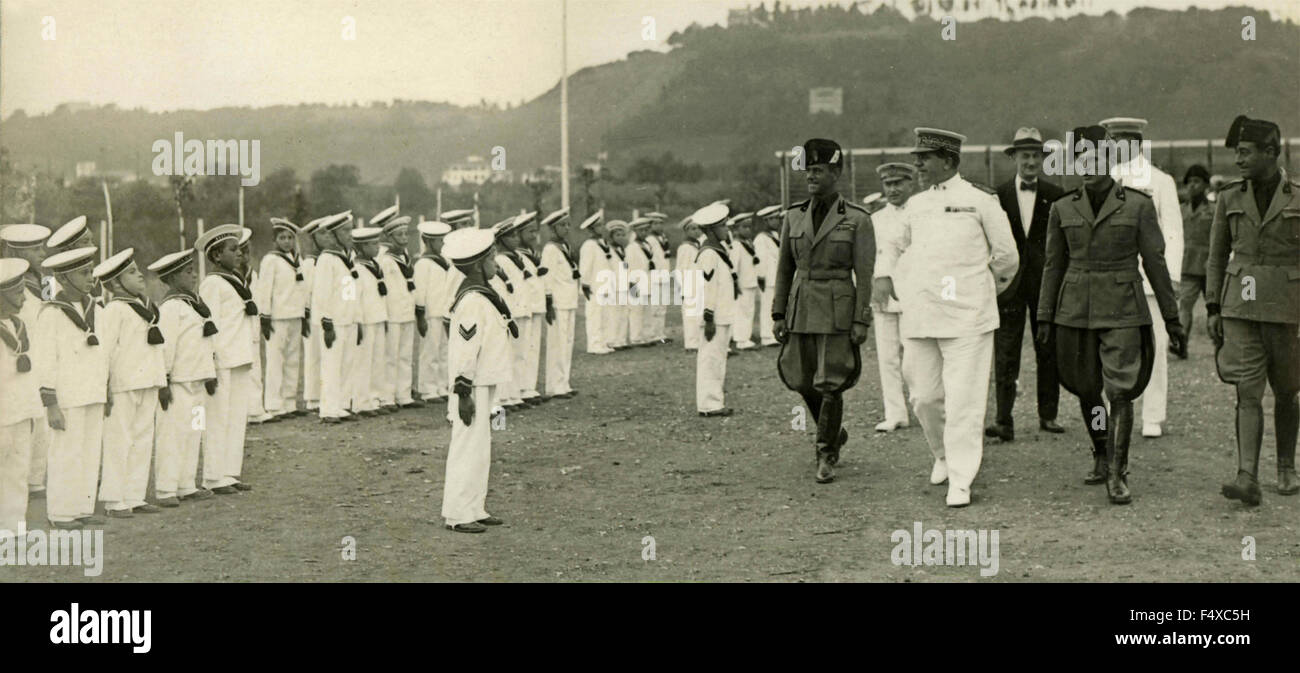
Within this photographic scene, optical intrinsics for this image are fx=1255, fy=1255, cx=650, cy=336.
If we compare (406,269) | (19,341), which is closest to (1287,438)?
(19,341)

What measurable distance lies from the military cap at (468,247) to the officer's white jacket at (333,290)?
4.83m

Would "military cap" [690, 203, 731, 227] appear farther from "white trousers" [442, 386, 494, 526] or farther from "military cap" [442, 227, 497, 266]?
"white trousers" [442, 386, 494, 526]

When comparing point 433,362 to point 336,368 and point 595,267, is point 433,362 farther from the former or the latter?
point 595,267

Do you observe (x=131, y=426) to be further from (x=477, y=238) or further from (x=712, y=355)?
(x=712, y=355)

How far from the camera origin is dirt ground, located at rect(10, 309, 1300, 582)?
22.2 feet

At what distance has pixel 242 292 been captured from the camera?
9820 mm

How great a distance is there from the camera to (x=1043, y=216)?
998cm

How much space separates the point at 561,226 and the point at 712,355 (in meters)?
4.03

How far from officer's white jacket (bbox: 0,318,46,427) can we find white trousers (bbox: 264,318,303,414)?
4753 mm

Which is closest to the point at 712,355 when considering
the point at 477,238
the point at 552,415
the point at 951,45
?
the point at 552,415

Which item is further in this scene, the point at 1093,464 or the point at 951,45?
the point at 951,45

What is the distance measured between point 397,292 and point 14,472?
5605 millimetres

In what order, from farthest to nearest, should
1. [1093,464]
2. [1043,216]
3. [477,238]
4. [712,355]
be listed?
[712,355] → [1043,216] → [1093,464] → [477,238]

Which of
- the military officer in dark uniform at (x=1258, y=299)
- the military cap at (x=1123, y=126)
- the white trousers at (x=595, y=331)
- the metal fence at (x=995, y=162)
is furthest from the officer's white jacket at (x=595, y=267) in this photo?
the metal fence at (x=995, y=162)
